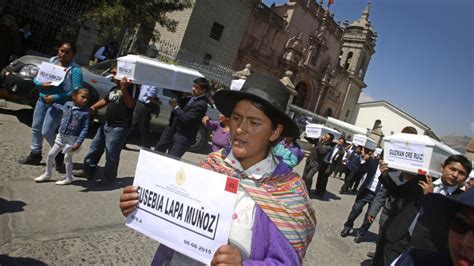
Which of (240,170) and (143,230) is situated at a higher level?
(240,170)

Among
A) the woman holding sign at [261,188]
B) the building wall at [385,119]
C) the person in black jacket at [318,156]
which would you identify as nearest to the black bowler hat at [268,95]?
the woman holding sign at [261,188]

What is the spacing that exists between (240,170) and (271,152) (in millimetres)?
256

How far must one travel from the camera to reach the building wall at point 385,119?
43906 millimetres

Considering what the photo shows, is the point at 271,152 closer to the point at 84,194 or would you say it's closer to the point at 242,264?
the point at 242,264

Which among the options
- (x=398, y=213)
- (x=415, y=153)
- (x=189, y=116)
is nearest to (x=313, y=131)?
(x=415, y=153)

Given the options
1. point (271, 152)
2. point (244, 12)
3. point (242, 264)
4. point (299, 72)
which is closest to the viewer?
point (242, 264)

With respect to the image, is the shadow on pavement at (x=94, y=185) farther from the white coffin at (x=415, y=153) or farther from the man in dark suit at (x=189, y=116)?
the white coffin at (x=415, y=153)

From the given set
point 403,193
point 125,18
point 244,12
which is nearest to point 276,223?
point 403,193

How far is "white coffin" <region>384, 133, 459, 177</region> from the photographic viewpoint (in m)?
4.38

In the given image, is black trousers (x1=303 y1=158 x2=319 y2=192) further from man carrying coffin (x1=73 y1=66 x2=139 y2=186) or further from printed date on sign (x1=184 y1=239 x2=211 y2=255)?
printed date on sign (x1=184 y1=239 x2=211 y2=255)

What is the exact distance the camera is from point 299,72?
113ft

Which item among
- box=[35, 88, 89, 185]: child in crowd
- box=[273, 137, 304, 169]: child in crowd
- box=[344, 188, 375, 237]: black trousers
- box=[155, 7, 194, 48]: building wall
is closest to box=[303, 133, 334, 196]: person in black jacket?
box=[344, 188, 375, 237]: black trousers

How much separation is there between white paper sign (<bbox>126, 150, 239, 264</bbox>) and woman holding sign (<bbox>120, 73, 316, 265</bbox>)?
0.08 meters

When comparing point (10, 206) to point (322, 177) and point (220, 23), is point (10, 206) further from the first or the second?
point (220, 23)
